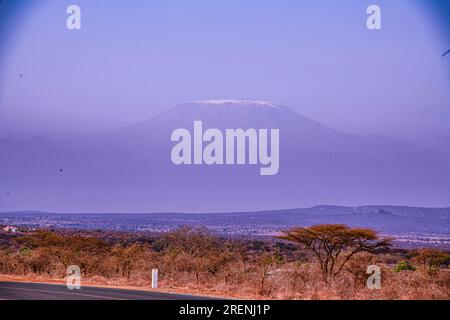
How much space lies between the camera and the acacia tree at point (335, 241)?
3028cm

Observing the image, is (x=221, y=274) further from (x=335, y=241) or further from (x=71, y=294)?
(x=71, y=294)

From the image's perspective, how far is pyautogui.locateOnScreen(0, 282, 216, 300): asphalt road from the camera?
68.9 ft

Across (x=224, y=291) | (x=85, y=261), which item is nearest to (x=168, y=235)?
(x=85, y=261)

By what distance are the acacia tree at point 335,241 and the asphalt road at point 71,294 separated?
8.84 metres

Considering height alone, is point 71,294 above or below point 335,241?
below

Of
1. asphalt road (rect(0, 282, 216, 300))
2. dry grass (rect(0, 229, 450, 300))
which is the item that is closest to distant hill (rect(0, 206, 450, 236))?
dry grass (rect(0, 229, 450, 300))

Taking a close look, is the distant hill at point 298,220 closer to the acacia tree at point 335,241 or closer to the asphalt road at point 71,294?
the acacia tree at point 335,241

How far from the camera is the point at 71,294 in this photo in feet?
71.7

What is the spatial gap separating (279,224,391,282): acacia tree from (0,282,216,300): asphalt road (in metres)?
8.84

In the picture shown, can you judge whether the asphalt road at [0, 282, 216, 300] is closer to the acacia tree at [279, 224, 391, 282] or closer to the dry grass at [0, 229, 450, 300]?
the dry grass at [0, 229, 450, 300]

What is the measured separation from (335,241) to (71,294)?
13.0 m

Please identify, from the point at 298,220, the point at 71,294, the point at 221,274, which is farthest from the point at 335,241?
the point at 298,220
